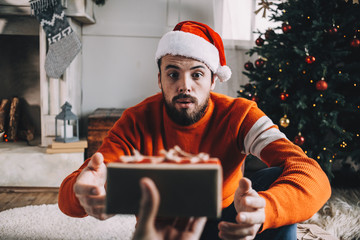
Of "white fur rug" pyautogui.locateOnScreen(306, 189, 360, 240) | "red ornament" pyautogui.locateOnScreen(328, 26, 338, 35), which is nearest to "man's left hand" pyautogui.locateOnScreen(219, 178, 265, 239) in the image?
"white fur rug" pyautogui.locateOnScreen(306, 189, 360, 240)

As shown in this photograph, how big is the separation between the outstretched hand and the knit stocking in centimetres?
211

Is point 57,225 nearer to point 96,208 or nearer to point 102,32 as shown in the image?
point 96,208

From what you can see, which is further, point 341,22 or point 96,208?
point 341,22

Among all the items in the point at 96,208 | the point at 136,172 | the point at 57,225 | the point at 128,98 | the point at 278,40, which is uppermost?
the point at 278,40

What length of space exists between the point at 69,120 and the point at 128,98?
620 millimetres

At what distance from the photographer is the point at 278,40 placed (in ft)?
7.11

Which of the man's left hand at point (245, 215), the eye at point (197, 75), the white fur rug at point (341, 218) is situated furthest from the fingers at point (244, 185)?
the white fur rug at point (341, 218)

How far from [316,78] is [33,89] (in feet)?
8.01

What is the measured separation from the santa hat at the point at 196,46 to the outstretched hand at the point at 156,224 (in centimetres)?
61

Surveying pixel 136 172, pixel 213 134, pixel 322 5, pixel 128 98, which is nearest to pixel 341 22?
pixel 322 5

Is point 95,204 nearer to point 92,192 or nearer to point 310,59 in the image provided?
point 92,192

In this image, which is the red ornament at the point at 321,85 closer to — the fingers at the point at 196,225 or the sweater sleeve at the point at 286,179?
the sweater sleeve at the point at 286,179

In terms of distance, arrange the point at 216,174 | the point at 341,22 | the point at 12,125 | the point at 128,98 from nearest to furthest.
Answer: the point at 216,174 < the point at 341,22 < the point at 12,125 < the point at 128,98

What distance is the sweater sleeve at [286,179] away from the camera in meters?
0.78
